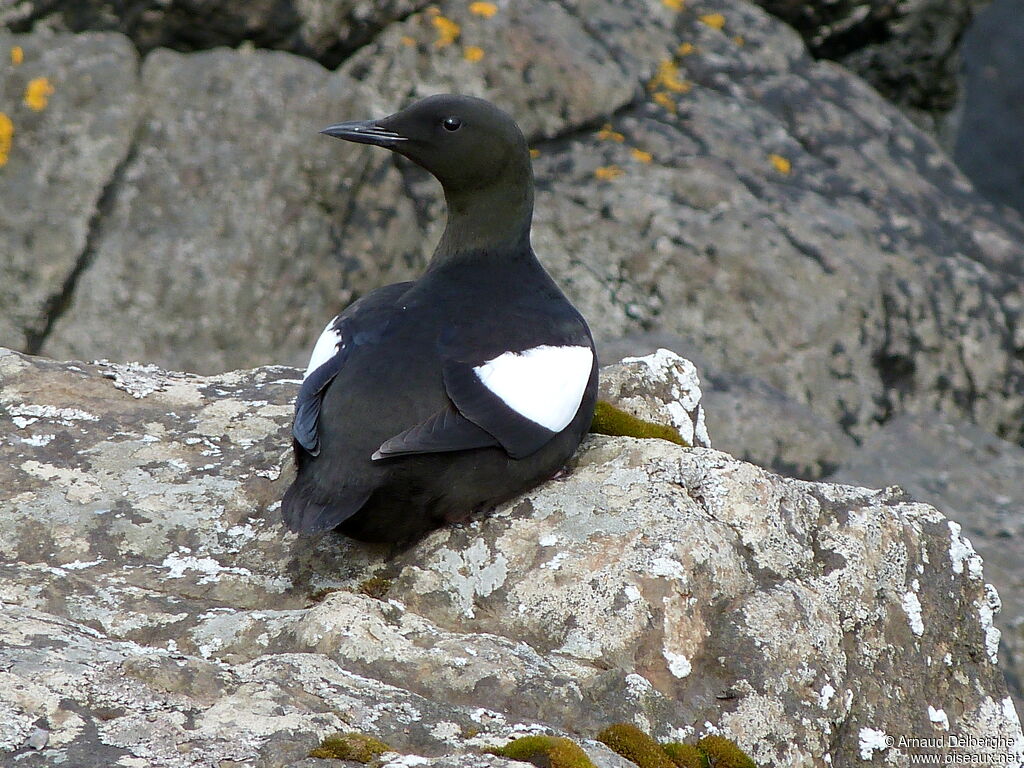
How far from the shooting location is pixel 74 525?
13.9 feet

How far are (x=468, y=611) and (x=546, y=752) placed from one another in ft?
3.15

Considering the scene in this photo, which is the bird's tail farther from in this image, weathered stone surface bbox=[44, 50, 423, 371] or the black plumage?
weathered stone surface bbox=[44, 50, 423, 371]

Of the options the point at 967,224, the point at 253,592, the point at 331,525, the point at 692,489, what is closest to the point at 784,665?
the point at 692,489

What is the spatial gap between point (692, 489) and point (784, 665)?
73cm

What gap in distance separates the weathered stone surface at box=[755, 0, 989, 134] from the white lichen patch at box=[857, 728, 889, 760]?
7147 mm

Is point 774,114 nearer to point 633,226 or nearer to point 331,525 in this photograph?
point 633,226

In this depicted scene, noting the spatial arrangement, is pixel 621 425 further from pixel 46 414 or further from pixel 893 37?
pixel 893 37

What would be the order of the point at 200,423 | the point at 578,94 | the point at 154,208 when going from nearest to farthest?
1. the point at 200,423
2. the point at 154,208
3. the point at 578,94

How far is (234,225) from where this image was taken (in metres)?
8.08

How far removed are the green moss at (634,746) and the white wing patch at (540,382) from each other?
126cm

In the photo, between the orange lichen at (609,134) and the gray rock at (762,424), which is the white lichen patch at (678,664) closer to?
the gray rock at (762,424)

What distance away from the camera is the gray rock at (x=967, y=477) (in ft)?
23.3

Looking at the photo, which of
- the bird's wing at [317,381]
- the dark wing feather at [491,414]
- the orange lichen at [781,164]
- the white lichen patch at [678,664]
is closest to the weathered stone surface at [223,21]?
the orange lichen at [781,164]

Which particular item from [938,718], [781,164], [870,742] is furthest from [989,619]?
[781,164]
